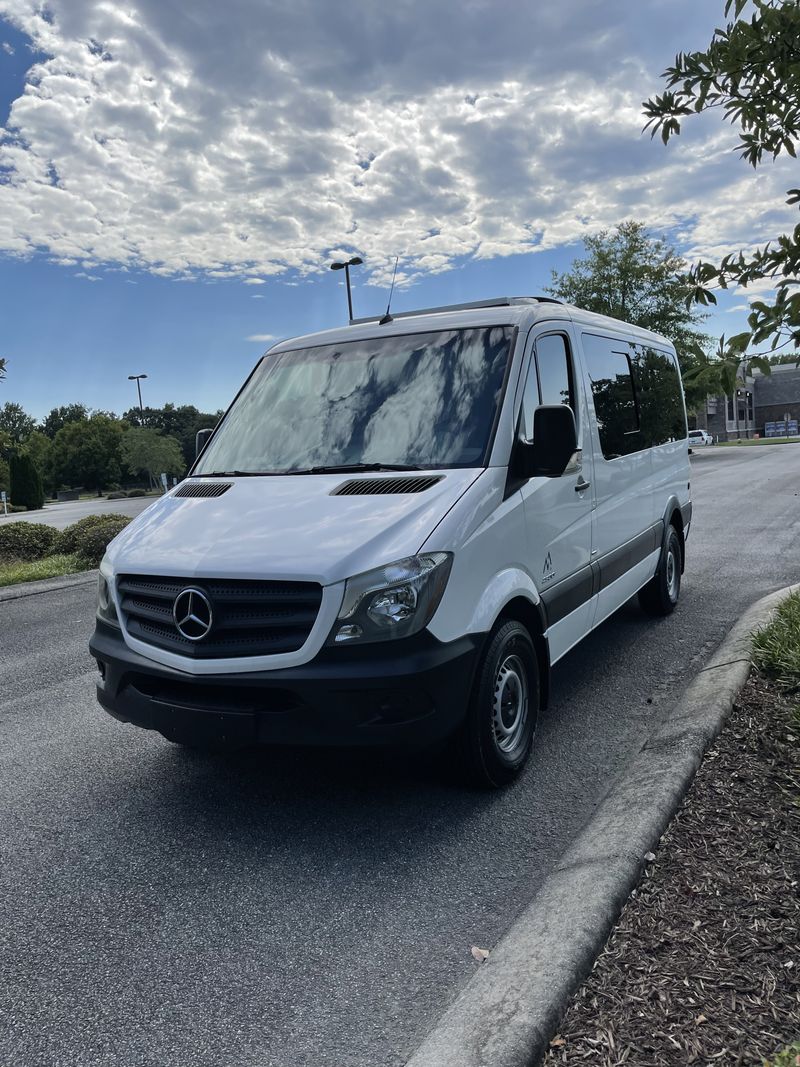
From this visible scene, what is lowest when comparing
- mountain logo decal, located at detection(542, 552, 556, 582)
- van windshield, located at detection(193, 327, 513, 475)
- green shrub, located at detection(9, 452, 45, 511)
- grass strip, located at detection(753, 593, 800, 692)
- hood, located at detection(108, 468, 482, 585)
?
grass strip, located at detection(753, 593, 800, 692)

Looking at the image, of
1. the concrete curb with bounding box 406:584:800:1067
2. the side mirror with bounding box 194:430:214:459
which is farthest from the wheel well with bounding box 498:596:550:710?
the side mirror with bounding box 194:430:214:459

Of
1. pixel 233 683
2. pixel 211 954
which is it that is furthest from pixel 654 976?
pixel 233 683

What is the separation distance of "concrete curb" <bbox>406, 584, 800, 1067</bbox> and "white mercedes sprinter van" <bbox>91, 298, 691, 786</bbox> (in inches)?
25.6

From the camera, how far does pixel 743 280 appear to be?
248 centimetres

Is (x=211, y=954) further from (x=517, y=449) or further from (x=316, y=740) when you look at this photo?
(x=517, y=449)

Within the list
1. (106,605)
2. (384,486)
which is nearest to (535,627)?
(384,486)

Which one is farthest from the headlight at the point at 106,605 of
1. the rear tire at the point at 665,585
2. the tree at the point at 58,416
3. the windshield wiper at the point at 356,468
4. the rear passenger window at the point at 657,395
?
the tree at the point at 58,416

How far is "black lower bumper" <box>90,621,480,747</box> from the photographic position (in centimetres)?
327

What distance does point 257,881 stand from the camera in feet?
10.7

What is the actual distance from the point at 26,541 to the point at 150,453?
61239 millimetres

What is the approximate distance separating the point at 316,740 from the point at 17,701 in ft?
11.2

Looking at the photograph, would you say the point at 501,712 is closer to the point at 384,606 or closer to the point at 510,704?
the point at 510,704

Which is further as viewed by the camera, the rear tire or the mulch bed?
the rear tire

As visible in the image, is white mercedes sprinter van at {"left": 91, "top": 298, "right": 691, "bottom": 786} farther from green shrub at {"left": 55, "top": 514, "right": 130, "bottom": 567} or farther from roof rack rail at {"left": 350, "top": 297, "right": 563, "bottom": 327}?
green shrub at {"left": 55, "top": 514, "right": 130, "bottom": 567}
